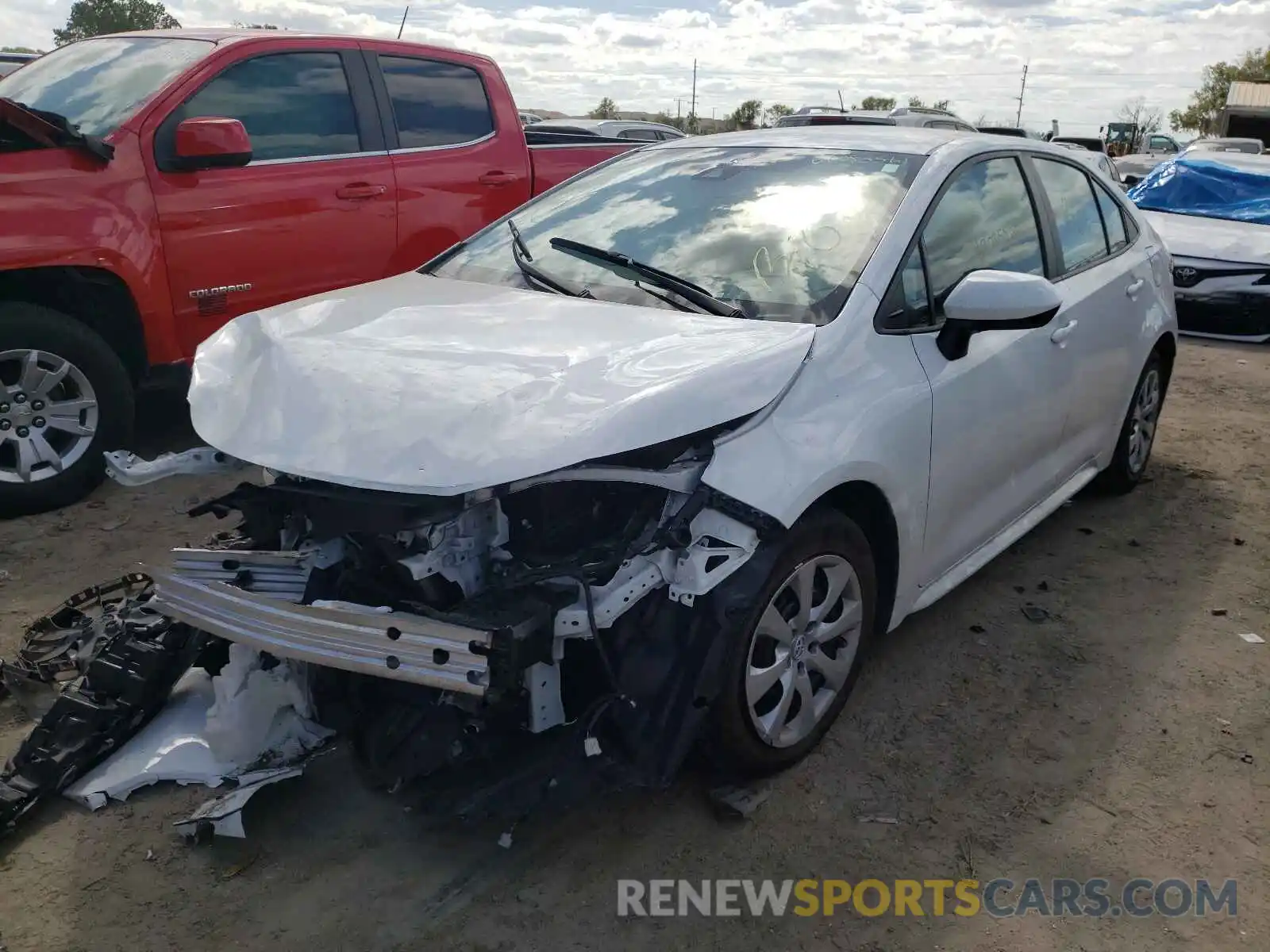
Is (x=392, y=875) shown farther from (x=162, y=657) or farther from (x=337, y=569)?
(x=162, y=657)

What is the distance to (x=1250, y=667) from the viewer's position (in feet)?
11.9

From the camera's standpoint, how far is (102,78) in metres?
5.16

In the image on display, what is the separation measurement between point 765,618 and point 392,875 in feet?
3.70

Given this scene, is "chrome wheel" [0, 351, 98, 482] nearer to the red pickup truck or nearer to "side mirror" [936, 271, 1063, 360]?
the red pickup truck

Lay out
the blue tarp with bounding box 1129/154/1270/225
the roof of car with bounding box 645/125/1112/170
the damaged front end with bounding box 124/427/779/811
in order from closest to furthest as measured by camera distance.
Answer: the damaged front end with bounding box 124/427/779/811 → the roof of car with bounding box 645/125/1112/170 → the blue tarp with bounding box 1129/154/1270/225

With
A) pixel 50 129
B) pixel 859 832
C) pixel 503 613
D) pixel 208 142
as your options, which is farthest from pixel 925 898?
pixel 50 129

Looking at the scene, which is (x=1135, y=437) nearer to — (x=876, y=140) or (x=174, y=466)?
(x=876, y=140)

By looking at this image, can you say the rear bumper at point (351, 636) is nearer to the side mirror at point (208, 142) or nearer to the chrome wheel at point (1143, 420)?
the side mirror at point (208, 142)

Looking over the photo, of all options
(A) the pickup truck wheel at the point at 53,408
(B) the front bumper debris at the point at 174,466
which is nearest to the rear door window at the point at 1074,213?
(B) the front bumper debris at the point at 174,466

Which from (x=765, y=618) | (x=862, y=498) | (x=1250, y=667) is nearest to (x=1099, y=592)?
(x=1250, y=667)

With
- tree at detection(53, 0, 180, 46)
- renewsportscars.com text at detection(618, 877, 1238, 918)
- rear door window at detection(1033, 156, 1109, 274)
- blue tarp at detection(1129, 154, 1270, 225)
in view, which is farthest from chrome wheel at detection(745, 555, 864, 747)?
tree at detection(53, 0, 180, 46)

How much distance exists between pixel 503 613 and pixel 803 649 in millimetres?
935

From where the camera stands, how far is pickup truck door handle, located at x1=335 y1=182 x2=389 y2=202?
5418mm

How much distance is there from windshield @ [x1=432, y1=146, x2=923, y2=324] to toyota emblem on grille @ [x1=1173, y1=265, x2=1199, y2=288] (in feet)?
22.1
